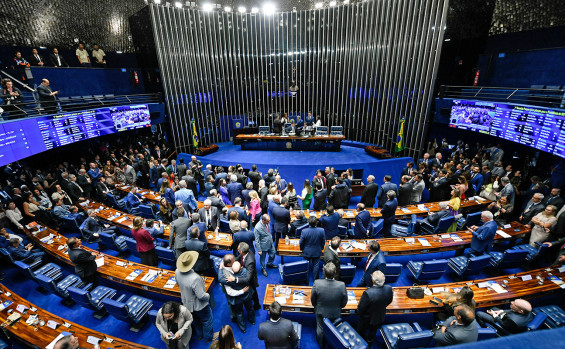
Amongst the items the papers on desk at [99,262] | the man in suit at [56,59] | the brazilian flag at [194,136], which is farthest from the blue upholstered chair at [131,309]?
the man in suit at [56,59]

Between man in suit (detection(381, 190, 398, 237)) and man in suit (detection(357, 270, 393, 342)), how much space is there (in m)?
2.73

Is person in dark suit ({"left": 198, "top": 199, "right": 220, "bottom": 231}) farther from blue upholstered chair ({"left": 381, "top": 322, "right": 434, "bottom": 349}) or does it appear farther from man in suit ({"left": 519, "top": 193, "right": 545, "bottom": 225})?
man in suit ({"left": 519, "top": 193, "right": 545, "bottom": 225})

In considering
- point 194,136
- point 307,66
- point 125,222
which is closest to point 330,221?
point 125,222

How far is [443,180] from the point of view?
25.3 feet

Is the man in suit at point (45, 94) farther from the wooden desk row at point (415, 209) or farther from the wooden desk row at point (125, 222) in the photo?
the wooden desk row at point (415, 209)

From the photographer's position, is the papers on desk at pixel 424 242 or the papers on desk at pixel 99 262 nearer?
the papers on desk at pixel 99 262

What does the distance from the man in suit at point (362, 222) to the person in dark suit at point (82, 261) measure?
536 centimetres

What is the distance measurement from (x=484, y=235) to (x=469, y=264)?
2.26 ft

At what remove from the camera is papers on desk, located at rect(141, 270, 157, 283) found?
15.6 ft

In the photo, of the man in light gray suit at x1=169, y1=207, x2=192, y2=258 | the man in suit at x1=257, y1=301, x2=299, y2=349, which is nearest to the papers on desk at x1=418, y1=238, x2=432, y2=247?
the man in suit at x1=257, y1=301, x2=299, y2=349

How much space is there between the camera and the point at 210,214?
6.19m

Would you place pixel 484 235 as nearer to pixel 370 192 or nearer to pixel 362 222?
pixel 362 222

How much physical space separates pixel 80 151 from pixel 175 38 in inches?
289

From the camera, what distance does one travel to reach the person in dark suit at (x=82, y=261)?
4.70 m
